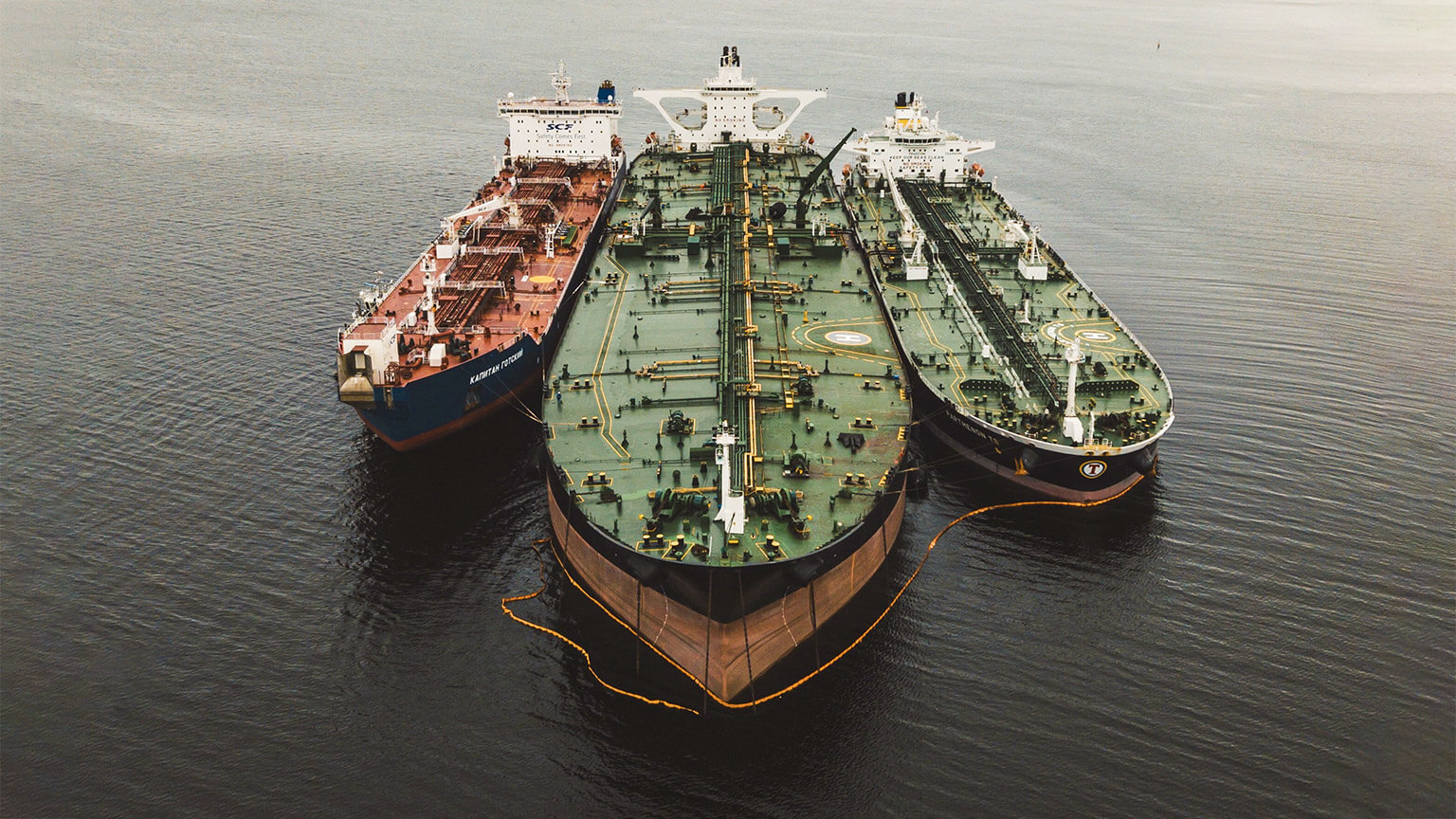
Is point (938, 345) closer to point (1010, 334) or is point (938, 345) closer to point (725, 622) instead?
point (1010, 334)

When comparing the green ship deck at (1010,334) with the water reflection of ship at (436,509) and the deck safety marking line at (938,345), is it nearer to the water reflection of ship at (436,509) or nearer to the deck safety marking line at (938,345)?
the deck safety marking line at (938,345)

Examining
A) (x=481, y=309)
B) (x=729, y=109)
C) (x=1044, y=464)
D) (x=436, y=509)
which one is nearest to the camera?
(x=1044, y=464)

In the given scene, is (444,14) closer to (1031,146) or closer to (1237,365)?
(1031,146)

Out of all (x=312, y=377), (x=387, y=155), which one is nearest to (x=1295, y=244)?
(x=312, y=377)

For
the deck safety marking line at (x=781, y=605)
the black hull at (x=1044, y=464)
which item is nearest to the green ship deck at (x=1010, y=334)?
the black hull at (x=1044, y=464)

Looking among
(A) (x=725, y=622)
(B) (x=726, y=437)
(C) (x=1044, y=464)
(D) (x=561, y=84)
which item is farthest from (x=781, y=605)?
(D) (x=561, y=84)

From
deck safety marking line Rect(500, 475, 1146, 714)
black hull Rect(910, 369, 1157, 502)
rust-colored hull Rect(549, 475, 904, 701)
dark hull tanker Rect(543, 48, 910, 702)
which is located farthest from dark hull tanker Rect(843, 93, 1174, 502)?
rust-colored hull Rect(549, 475, 904, 701)

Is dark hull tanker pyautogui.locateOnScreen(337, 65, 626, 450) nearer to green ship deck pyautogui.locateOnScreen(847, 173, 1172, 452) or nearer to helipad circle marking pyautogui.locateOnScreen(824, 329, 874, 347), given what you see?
helipad circle marking pyautogui.locateOnScreen(824, 329, 874, 347)
